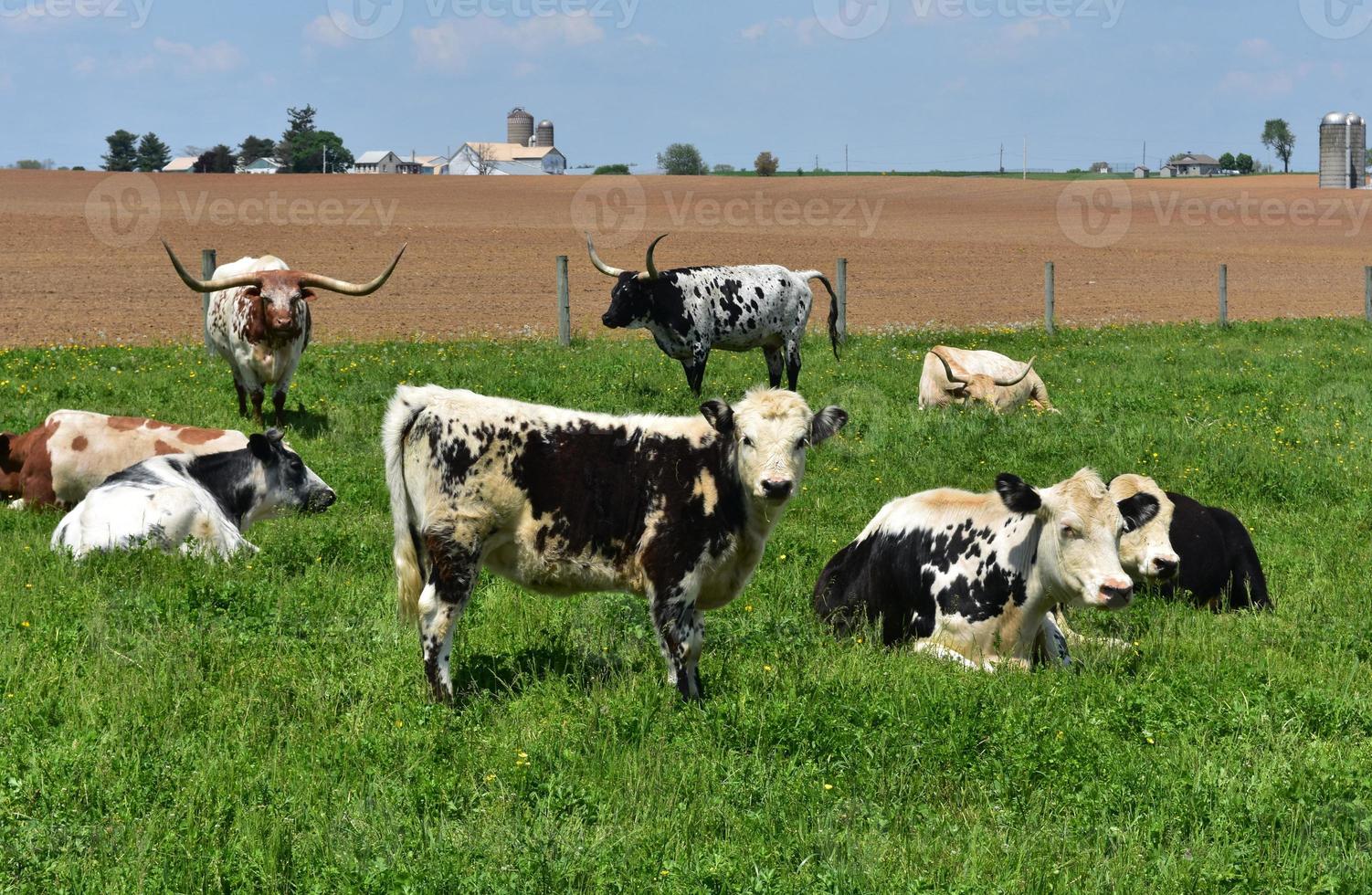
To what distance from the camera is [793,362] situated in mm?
17484

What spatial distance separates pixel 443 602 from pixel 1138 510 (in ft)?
12.6

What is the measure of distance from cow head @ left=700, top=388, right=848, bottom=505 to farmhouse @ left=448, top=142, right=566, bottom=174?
14242cm

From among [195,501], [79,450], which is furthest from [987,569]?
[79,450]

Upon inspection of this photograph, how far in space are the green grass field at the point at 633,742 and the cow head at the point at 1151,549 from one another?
348mm

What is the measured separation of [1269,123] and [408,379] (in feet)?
631

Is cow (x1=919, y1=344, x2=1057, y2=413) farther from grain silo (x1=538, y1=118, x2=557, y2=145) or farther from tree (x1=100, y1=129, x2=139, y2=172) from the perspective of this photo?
grain silo (x1=538, y1=118, x2=557, y2=145)

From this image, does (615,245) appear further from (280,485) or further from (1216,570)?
(1216,570)

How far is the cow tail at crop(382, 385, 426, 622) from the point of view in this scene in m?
6.14

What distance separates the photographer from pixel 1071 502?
268 inches

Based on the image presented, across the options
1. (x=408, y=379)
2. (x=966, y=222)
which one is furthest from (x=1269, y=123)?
(x=408, y=379)

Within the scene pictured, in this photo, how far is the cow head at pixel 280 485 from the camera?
978 cm

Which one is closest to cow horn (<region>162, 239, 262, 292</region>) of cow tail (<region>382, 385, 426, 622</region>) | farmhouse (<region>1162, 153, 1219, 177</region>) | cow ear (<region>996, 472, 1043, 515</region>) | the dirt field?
cow tail (<region>382, 385, 426, 622</region>)

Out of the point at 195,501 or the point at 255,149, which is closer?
the point at 195,501

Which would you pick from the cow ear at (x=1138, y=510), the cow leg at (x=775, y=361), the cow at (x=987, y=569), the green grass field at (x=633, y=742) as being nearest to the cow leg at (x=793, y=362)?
the cow leg at (x=775, y=361)
